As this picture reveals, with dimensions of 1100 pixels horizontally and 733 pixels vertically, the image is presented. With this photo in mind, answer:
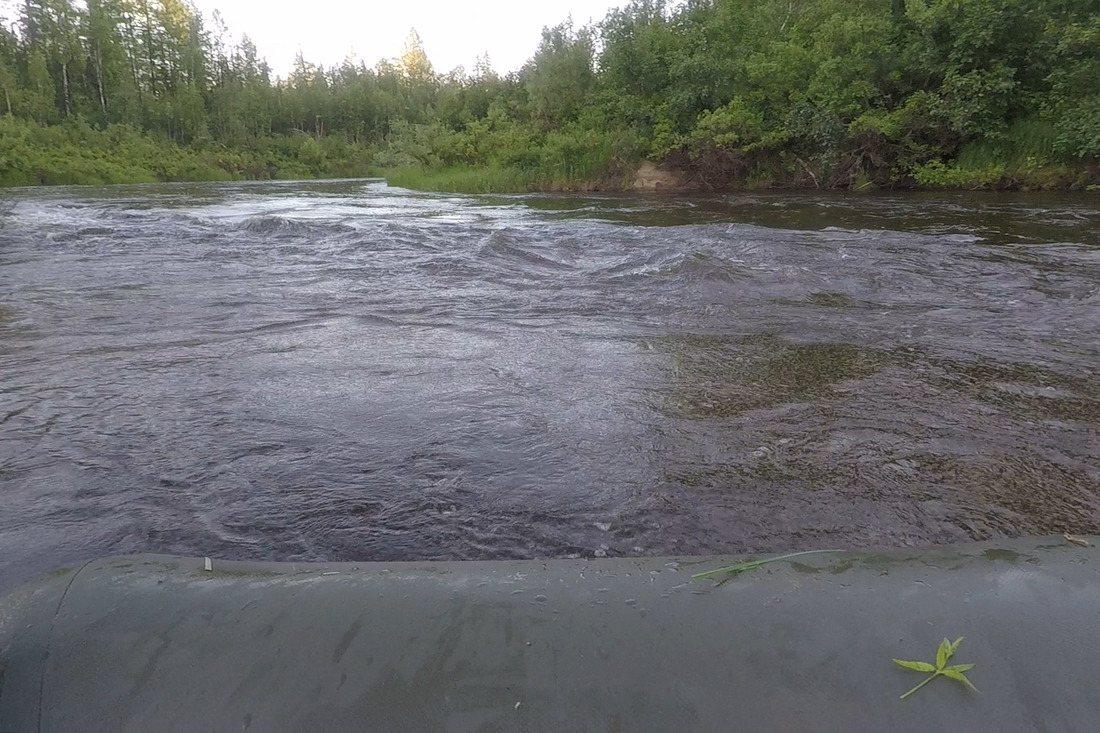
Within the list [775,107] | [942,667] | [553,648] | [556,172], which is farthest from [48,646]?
[775,107]

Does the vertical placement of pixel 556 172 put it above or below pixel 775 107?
below

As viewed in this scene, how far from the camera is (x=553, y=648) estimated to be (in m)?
1.17

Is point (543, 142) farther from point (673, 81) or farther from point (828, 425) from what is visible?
point (828, 425)

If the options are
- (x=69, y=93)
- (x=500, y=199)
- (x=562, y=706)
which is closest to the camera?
(x=562, y=706)

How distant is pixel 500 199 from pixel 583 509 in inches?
585

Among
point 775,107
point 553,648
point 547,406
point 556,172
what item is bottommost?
point 547,406

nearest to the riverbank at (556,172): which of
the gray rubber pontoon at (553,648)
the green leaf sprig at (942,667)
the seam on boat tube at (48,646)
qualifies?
the gray rubber pontoon at (553,648)

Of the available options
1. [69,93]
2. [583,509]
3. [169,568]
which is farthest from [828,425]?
[69,93]

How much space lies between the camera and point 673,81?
19.5 m

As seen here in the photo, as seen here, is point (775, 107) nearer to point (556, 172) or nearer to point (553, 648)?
point (556, 172)

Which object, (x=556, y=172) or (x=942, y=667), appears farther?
(x=556, y=172)

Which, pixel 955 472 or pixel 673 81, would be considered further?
pixel 673 81

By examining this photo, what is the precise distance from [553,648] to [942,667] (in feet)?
2.14

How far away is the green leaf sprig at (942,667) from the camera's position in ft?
3.49
